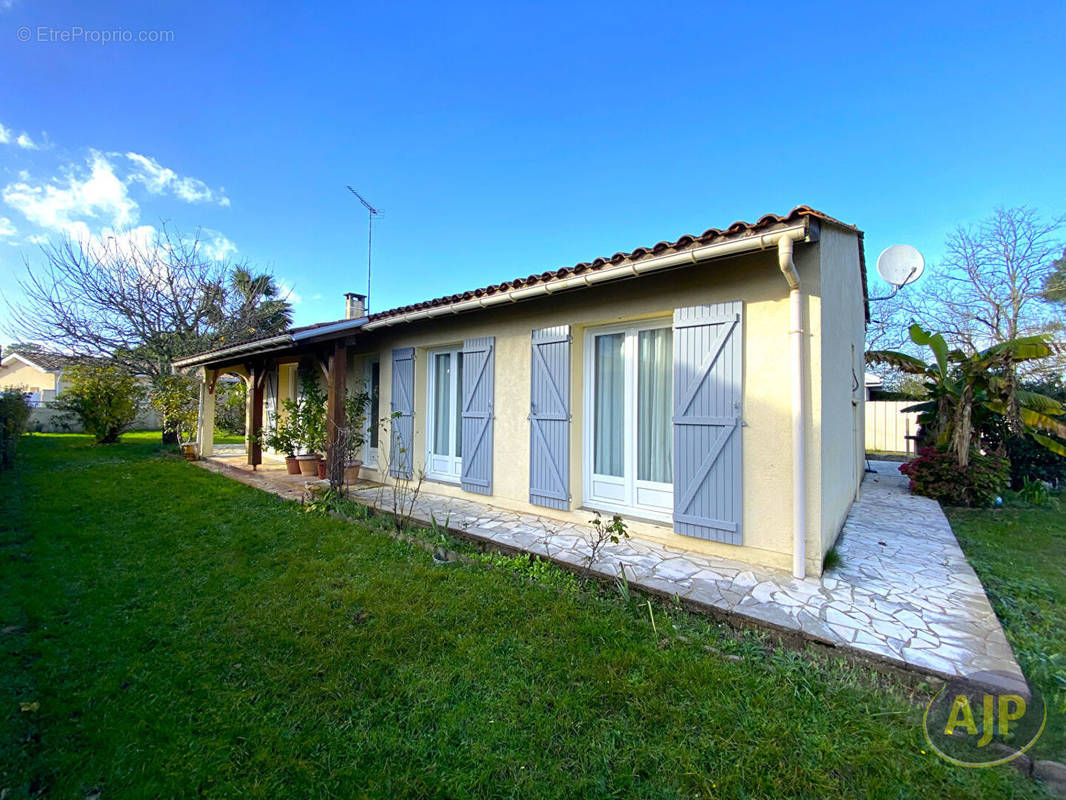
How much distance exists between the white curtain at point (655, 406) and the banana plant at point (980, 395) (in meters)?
6.02

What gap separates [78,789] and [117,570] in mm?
3234

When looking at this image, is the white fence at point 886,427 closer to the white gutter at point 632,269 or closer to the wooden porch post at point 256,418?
the white gutter at point 632,269

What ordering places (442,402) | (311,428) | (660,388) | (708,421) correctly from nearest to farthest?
(708,421) → (660,388) → (442,402) → (311,428)

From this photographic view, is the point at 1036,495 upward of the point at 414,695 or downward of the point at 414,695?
upward

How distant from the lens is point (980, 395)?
8.61 meters

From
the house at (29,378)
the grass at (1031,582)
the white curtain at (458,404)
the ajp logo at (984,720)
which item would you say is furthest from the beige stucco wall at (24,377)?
the grass at (1031,582)

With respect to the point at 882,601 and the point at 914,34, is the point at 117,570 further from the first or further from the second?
the point at 914,34

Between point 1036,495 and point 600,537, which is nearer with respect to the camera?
point 600,537

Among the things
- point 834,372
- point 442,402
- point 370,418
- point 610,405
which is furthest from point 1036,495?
point 370,418

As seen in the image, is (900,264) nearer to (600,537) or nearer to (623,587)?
(600,537)

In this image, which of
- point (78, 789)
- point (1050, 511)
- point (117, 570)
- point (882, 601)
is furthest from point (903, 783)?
point (1050, 511)

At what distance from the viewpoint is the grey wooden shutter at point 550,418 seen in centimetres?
588

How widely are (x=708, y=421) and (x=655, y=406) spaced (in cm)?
84

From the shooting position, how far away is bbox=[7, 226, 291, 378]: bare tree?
1546cm
